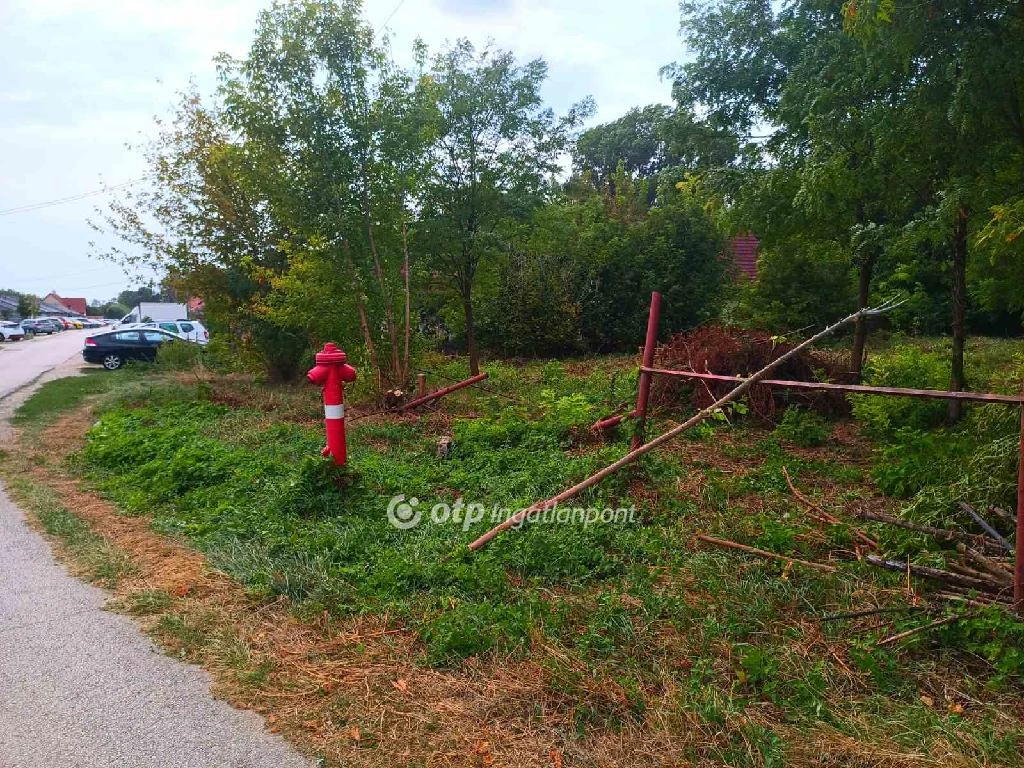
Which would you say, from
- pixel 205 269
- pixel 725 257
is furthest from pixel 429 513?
pixel 725 257

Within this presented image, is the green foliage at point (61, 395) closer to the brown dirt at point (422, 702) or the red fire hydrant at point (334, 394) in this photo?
the red fire hydrant at point (334, 394)

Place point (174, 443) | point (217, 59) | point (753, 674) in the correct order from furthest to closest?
point (217, 59), point (174, 443), point (753, 674)

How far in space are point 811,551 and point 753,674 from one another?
1.55 meters

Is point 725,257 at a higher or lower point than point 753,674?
higher

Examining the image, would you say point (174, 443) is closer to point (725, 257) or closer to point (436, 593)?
point (436, 593)

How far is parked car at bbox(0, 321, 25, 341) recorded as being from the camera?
1582 inches

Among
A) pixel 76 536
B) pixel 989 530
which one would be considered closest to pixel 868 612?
pixel 989 530

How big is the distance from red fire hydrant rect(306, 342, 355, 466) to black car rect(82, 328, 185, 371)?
677 inches

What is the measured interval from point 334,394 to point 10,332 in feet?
147

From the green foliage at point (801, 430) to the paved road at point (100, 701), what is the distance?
5941mm

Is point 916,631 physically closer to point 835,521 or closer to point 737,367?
point 835,521

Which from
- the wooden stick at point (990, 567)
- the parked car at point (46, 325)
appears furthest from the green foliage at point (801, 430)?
the parked car at point (46, 325)

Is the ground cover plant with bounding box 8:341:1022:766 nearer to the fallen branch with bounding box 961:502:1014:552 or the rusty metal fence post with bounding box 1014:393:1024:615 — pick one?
the rusty metal fence post with bounding box 1014:393:1024:615

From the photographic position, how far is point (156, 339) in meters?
22.3
